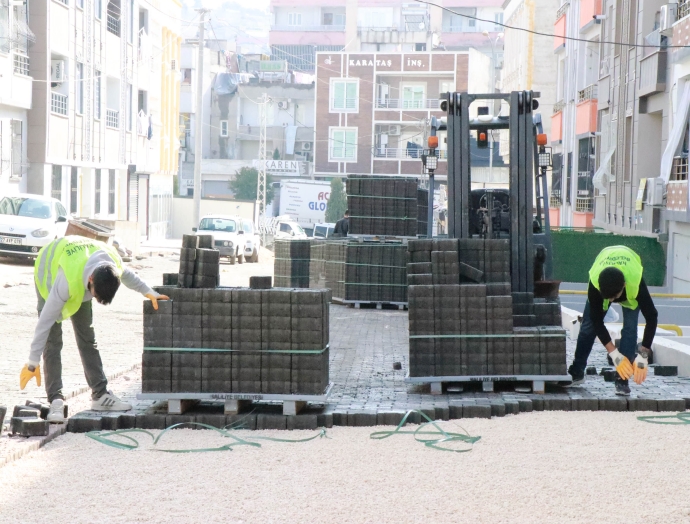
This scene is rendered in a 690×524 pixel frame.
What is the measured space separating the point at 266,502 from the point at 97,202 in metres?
37.1

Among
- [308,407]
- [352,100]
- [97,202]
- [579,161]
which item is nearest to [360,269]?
[308,407]

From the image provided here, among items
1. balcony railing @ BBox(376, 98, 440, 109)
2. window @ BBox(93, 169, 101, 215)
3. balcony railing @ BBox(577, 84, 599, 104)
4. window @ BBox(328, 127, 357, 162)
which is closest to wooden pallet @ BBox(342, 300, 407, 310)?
balcony railing @ BBox(577, 84, 599, 104)

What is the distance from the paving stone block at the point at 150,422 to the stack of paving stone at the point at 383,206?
13.3 m

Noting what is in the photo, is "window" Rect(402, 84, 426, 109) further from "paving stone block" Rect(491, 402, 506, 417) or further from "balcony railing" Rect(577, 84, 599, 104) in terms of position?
"paving stone block" Rect(491, 402, 506, 417)

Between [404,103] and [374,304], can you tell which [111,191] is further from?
[404,103]

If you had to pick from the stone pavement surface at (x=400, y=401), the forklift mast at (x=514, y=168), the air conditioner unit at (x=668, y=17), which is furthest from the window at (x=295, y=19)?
the stone pavement surface at (x=400, y=401)

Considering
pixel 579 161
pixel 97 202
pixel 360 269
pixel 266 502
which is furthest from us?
→ pixel 97 202

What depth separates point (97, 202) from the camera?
41906 millimetres

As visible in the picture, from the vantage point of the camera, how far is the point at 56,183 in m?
35.4

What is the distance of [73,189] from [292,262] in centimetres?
1637

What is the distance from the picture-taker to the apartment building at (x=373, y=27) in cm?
9617

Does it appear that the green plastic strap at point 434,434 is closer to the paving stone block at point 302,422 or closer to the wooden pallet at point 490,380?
the paving stone block at point 302,422

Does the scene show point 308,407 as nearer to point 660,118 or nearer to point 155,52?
point 660,118

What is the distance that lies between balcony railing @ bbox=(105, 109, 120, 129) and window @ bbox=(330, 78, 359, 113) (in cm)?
3076
